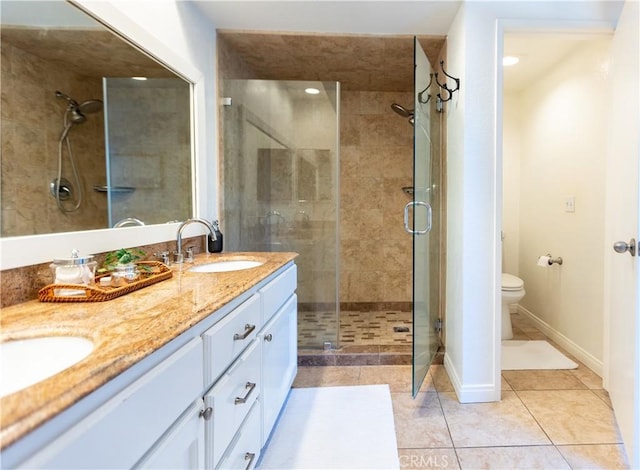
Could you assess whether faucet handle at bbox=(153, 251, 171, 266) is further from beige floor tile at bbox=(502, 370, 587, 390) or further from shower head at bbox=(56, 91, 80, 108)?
beige floor tile at bbox=(502, 370, 587, 390)

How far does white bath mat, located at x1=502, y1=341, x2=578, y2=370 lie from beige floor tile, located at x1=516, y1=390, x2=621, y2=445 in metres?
0.33

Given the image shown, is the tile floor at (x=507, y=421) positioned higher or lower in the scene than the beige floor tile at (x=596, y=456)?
higher

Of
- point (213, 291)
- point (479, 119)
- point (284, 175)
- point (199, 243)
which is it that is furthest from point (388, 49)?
point (213, 291)

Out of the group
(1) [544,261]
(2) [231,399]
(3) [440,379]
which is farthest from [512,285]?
(2) [231,399]

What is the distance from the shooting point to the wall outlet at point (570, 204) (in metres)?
2.50

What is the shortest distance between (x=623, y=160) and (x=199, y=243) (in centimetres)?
226

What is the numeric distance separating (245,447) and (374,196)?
2.65 m

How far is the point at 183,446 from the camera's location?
2.51 feet

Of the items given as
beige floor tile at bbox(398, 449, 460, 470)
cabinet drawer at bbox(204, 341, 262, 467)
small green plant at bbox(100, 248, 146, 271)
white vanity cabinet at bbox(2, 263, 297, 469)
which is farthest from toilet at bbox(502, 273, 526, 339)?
small green plant at bbox(100, 248, 146, 271)

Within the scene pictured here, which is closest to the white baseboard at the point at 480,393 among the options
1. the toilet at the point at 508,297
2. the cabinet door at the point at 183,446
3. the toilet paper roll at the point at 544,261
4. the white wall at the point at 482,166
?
the white wall at the point at 482,166

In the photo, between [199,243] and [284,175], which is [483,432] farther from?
[284,175]

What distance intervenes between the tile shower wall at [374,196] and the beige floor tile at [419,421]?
5.04 ft

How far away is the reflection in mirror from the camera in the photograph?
978 millimetres

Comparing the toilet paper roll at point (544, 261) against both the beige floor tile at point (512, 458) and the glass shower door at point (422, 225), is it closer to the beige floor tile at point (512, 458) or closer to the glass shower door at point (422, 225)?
the glass shower door at point (422, 225)
